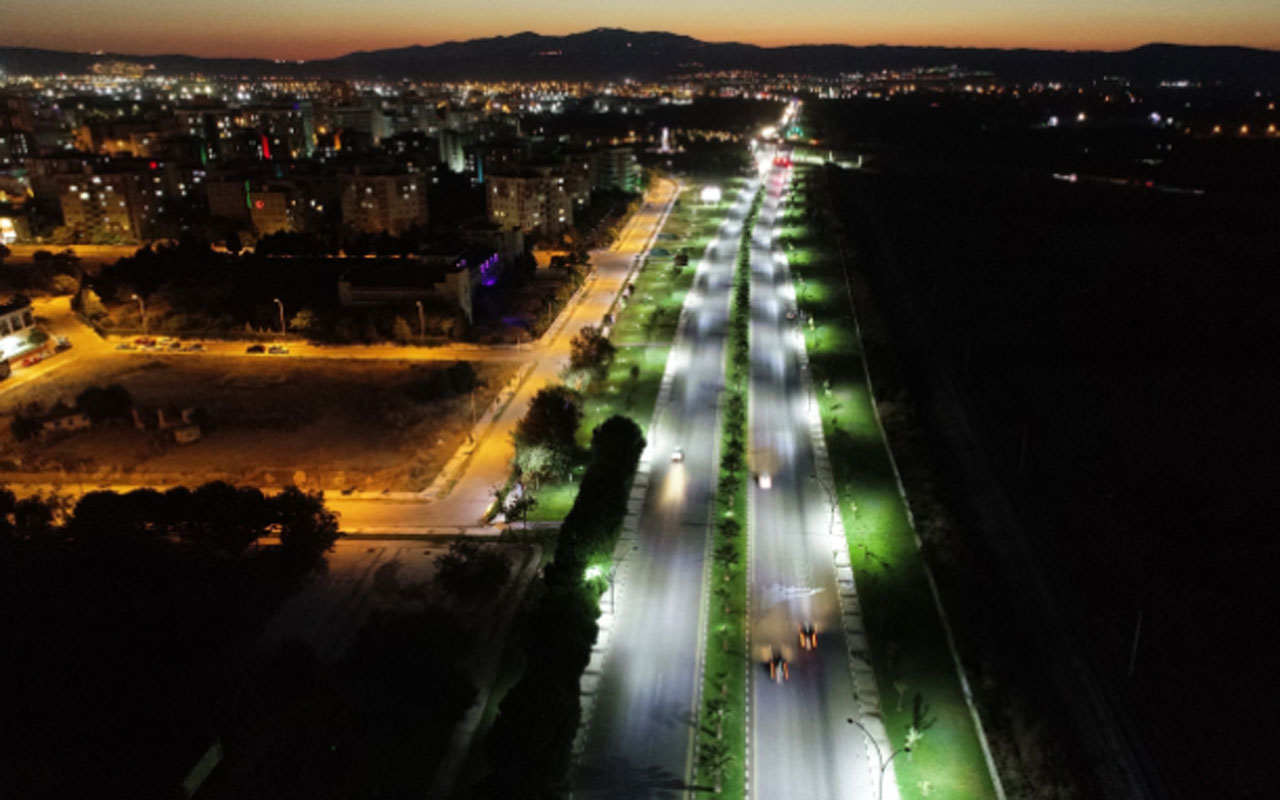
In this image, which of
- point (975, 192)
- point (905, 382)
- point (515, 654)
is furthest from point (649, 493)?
point (975, 192)

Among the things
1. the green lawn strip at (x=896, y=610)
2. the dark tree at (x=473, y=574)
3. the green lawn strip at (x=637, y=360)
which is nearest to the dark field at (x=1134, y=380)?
the green lawn strip at (x=896, y=610)

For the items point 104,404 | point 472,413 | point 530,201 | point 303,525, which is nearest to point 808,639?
point 303,525

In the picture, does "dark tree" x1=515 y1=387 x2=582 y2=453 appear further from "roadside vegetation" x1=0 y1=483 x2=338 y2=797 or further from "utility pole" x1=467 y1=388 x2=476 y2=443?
"roadside vegetation" x1=0 y1=483 x2=338 y2=797

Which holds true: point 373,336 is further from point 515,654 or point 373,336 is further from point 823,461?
point 515,654

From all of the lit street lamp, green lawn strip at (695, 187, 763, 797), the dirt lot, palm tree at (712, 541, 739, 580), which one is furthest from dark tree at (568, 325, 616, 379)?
the lit street lamp

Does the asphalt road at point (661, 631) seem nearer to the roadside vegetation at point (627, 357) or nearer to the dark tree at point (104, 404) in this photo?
the roadside vegetation at point (627, 357)

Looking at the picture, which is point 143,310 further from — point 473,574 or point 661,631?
point 661,631
